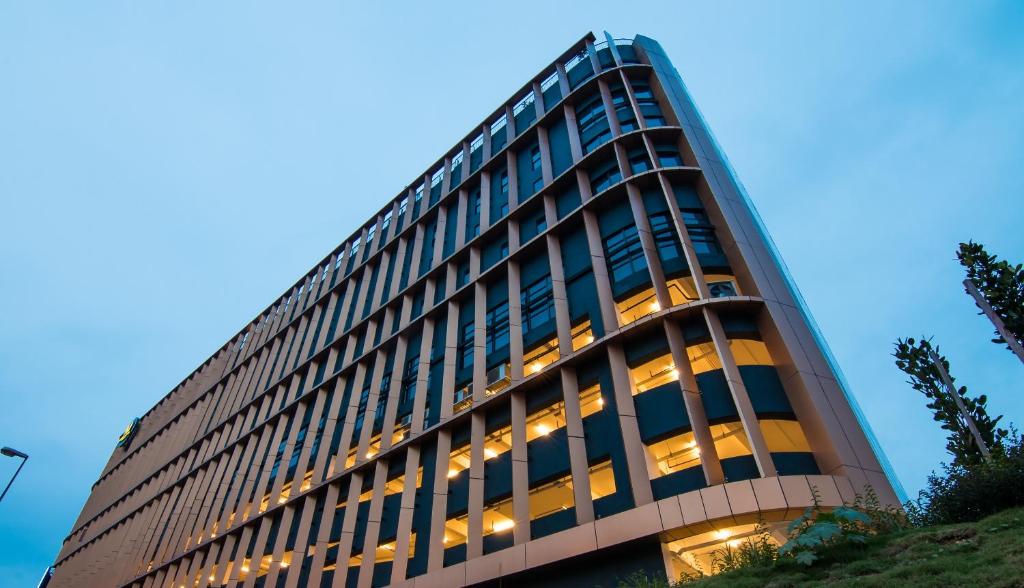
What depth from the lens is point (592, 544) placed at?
19.6 meters

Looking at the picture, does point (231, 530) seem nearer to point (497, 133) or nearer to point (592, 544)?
point (592, 544)

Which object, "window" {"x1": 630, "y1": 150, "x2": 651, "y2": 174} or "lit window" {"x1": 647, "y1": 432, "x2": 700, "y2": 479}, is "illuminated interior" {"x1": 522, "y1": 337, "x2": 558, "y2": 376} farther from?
"window" {"x1": 630, "y1": 150, "x2": 651, "y2": 174}

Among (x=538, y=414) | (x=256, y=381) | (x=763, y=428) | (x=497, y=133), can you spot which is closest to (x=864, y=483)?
(x=763, y=428)

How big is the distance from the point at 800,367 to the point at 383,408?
2421 cm

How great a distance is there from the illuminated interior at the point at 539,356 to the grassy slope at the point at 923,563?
14603mm

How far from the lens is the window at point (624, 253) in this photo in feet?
87.3

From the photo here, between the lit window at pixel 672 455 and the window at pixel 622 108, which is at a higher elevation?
the window at pixel 622 108

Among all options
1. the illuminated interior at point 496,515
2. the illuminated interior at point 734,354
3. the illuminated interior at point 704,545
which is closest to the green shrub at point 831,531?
the illuminated interior at point 704,545

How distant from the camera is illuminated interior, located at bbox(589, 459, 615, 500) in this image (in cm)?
2220

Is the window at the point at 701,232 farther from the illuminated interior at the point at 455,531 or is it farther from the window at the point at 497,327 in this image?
the illuminated interior at the point at 455,531

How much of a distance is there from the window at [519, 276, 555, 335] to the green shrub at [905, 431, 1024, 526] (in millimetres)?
17092

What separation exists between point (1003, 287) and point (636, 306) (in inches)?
706

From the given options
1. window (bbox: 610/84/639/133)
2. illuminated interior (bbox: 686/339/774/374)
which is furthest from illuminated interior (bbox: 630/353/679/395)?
window (bbox: 610/84/639/133)

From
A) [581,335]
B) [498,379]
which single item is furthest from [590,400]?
[498,379]
